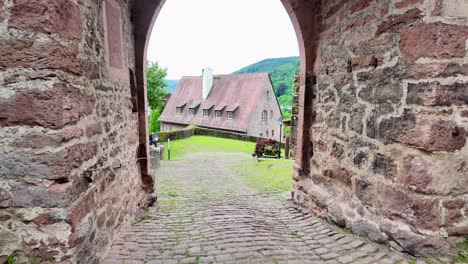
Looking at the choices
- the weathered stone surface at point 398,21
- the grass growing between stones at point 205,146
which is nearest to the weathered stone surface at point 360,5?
the weathered stone surface at point 398,21

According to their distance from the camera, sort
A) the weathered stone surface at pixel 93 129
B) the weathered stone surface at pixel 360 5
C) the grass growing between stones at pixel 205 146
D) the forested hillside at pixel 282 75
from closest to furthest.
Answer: the weathered stone surface at pixel 93 129
the weathered stone surface at pixel 360 5
the grass growing between stones at pixel 205 146
the forested hillside at pixel 282 75

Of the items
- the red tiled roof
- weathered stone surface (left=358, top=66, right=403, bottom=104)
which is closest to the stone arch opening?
weathered stone surface (left=358, top=66, right=403, bottom=104)

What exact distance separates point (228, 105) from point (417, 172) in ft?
74.9

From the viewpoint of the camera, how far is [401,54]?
239 cm

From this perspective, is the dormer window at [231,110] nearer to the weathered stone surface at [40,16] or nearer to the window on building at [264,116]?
the window on building at [264,116]

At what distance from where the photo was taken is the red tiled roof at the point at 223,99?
23938mm

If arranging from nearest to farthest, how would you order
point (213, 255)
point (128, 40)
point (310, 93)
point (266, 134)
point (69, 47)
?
1. point (69, 47)
2. point (213, 255)
3. point (128, 40)
4. point (310, 93)
5. point (266, 134)

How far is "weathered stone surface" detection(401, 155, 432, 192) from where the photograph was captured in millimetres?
2262

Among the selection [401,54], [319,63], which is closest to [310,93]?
[319,63]

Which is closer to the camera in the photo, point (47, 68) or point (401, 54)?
point (47, 68)

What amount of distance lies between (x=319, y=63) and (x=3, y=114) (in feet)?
11.0

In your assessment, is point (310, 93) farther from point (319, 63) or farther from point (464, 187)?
point (464, 187)

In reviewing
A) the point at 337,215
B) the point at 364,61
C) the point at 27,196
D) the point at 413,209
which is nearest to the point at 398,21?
the point at 364,61

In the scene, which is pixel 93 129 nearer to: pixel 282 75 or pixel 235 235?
pixel 235 235
